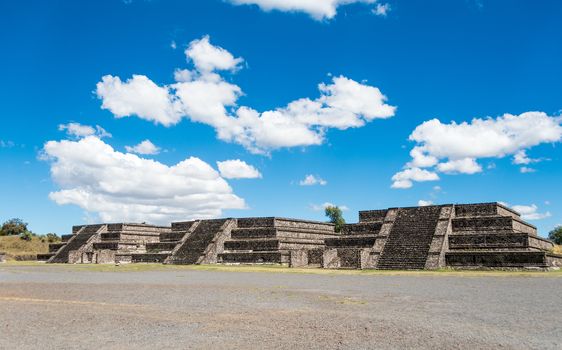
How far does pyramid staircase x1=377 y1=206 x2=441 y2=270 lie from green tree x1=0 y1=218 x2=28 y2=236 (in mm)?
55372

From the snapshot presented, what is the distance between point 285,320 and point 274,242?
27907 millimetres

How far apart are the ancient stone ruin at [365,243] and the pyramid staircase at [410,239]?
0.06 metres

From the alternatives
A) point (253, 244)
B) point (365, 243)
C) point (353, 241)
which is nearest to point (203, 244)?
point (253, 244)

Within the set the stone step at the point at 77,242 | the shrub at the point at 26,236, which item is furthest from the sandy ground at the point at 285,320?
the shrub at the point at 26,236

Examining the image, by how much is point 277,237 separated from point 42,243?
132ft

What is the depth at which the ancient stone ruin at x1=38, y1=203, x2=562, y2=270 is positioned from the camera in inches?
1144

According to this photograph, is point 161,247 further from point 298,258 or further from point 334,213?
point 334,213

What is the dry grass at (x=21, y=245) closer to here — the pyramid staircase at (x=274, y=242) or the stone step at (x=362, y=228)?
the pyramid staircase at (x=274, y=242)

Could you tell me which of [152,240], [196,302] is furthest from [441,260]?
[152,240]

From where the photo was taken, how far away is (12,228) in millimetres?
68062

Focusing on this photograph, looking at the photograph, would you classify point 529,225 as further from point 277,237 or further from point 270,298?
point 270,298

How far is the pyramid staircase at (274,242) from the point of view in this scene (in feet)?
115

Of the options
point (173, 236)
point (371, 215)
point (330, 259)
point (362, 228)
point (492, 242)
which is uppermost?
point (371, 215)

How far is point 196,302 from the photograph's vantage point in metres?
12.5
